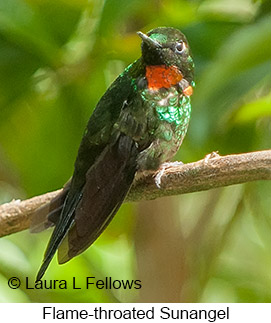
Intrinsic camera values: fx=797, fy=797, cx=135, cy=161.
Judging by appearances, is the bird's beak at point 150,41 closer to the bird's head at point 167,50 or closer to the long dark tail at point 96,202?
the bird's head at point 167,50

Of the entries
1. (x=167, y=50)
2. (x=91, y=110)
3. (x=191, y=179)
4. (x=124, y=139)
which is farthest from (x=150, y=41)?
(x=91, y=110)

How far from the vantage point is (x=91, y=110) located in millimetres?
2252

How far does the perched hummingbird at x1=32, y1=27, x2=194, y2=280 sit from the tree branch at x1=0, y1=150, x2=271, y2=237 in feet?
0.12

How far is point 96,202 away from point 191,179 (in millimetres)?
227

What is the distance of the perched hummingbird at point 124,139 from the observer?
171 centimetres

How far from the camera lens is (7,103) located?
2.23m

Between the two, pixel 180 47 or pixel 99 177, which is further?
pixel 180 47

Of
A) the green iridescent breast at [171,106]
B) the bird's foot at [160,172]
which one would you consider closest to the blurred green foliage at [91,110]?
the green iridescent breast at [171,106]

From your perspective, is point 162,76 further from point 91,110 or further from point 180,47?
point 91,110

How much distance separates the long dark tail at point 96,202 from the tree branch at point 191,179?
7cm

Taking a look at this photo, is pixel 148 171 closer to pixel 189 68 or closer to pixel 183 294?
pixel 189 68

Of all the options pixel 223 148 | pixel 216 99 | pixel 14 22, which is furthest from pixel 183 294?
pixel 14 22

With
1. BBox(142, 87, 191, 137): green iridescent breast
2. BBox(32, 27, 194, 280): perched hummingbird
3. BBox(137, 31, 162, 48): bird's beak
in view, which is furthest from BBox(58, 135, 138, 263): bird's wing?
BBox(137, 31, 162, 48): bird's beak

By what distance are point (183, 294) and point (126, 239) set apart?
9.8 inches
